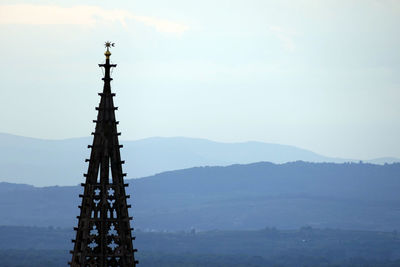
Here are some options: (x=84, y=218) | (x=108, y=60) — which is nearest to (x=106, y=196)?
(x=84, y=218)

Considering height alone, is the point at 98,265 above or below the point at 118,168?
below

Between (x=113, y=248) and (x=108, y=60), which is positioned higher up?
(x=108, y=60)

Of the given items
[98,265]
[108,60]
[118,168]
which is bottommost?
[98,265]

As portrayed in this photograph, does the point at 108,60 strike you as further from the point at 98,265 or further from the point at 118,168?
the point at 98,265

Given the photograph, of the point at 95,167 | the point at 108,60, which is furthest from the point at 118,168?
the point at 108,60

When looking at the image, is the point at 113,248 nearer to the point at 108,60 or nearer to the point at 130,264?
the point at 130,264

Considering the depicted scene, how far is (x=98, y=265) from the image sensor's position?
1037 inches

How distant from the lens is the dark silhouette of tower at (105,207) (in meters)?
26.4

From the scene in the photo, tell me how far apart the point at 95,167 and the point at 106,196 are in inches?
28.5

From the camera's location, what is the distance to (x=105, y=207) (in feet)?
87.0

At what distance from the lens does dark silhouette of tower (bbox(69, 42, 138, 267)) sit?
26375 millimetres

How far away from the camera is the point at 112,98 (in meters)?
27.0

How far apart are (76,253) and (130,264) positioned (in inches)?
38.7

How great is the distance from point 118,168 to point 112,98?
1.29 metres
